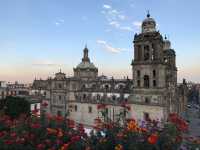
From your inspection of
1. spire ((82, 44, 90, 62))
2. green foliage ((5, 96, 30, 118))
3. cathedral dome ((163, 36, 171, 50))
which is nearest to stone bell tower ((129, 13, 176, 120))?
cathedral dome ((163, 36, 171, 50))

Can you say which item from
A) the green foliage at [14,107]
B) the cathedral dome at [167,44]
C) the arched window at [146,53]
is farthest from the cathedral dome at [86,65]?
the green foliage at [14,107]

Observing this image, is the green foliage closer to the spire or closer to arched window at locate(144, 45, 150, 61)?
arched window at locate(144, 45, 150, 61)

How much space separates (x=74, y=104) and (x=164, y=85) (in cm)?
1909

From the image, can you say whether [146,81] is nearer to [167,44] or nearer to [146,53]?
[146,53]

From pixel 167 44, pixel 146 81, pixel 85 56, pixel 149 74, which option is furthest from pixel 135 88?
pixel 85 56

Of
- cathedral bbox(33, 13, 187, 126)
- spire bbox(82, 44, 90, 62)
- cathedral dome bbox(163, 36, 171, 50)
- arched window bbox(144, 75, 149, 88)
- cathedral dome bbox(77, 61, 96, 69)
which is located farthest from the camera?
spire bbox(82, 44, 90, 62)

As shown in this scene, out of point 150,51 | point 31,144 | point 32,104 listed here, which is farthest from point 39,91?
point 31,144

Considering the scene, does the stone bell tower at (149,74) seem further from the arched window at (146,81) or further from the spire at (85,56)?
the spire at (85,56)

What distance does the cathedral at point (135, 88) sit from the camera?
3450cm

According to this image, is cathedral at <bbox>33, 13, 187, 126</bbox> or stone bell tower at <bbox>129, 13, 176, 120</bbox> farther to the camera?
cathedral at <bbox>33, 13, 187, 126</bbox>

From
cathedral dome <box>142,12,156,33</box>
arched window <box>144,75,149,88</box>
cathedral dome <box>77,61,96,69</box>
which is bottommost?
arched window <box>144,75,149,88</box>

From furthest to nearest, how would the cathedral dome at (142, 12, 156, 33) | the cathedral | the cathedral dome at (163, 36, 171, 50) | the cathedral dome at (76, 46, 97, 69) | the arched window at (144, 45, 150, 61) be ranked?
the cathedral dome at (76, 46, 97, 69) → the cathedral dome at (163, 36, 171, 50) → the arched window at (144, 45, 150, 61) → the cathedral dome at (142, 12, 156, 33) → the cathedral

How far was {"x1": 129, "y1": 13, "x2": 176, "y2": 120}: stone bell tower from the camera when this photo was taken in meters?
34.0

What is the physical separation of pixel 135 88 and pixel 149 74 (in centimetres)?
343
